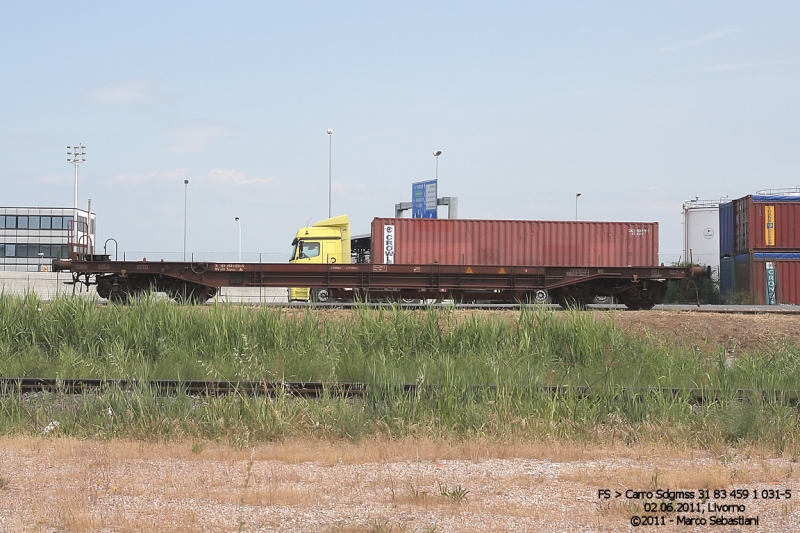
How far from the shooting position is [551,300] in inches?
922

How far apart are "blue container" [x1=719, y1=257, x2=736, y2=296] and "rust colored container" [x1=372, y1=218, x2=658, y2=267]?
29.1ft

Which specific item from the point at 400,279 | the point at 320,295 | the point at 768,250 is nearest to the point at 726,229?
the point at 768,250

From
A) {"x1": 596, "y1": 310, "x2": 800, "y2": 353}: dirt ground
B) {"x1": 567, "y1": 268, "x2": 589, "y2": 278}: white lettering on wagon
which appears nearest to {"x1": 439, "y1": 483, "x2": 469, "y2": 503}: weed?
{"x1": 596, "y1": 310, "x2": 800, "y2": 353}: dirt ground

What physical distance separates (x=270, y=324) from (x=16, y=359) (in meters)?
4.13

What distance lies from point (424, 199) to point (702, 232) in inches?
657

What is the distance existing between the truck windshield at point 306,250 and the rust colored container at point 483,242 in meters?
2.44

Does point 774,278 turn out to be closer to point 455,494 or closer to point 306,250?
point 306,250

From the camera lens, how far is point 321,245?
85.3 ft

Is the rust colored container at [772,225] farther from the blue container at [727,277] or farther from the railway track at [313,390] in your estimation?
the railway track at [313,390]

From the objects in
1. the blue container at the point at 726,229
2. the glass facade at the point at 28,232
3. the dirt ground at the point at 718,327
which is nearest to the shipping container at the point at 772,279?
the blue container at the point at 726,229

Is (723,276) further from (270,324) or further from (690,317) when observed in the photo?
(270,324)

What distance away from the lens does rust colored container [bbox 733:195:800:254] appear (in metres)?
30.7

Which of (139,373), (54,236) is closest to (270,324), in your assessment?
(139,373)

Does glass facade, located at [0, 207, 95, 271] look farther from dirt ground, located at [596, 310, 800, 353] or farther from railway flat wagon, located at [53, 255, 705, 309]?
dirt ground, located at [596, 310, 800, 353]
